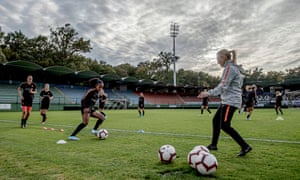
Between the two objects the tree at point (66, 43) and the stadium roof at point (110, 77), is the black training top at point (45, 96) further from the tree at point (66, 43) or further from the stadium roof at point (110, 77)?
the tree at point (66, 43)

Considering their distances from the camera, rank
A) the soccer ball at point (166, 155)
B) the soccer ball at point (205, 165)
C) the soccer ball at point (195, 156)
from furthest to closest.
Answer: the soccer ball at point (166, 155)
the soccer ball at point (195, 156)
the soccer ball at point (205, 165)

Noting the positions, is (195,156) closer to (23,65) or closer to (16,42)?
(23,65)

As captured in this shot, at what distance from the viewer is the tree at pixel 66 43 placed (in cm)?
4812

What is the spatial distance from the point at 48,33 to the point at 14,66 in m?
21.1

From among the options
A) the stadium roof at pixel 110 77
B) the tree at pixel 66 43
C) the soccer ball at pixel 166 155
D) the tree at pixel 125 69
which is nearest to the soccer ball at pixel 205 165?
the soccer ball at pixel 166 155

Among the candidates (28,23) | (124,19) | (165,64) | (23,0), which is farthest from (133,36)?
(165,64)

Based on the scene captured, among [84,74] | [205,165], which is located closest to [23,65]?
[84,74]

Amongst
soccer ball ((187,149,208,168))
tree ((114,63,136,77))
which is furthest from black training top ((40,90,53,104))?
tree ((114,63,136,77))

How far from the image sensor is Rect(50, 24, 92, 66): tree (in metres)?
48.1

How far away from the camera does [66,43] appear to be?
161 ft

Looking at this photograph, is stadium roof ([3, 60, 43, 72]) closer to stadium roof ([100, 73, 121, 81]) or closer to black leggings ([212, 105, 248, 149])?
stadium roof ([100, 73, 121, 81])

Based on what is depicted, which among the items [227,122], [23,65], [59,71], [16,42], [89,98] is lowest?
[227,122]

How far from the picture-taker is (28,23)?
110ft

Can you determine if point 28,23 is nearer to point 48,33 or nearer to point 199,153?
point 48,33
